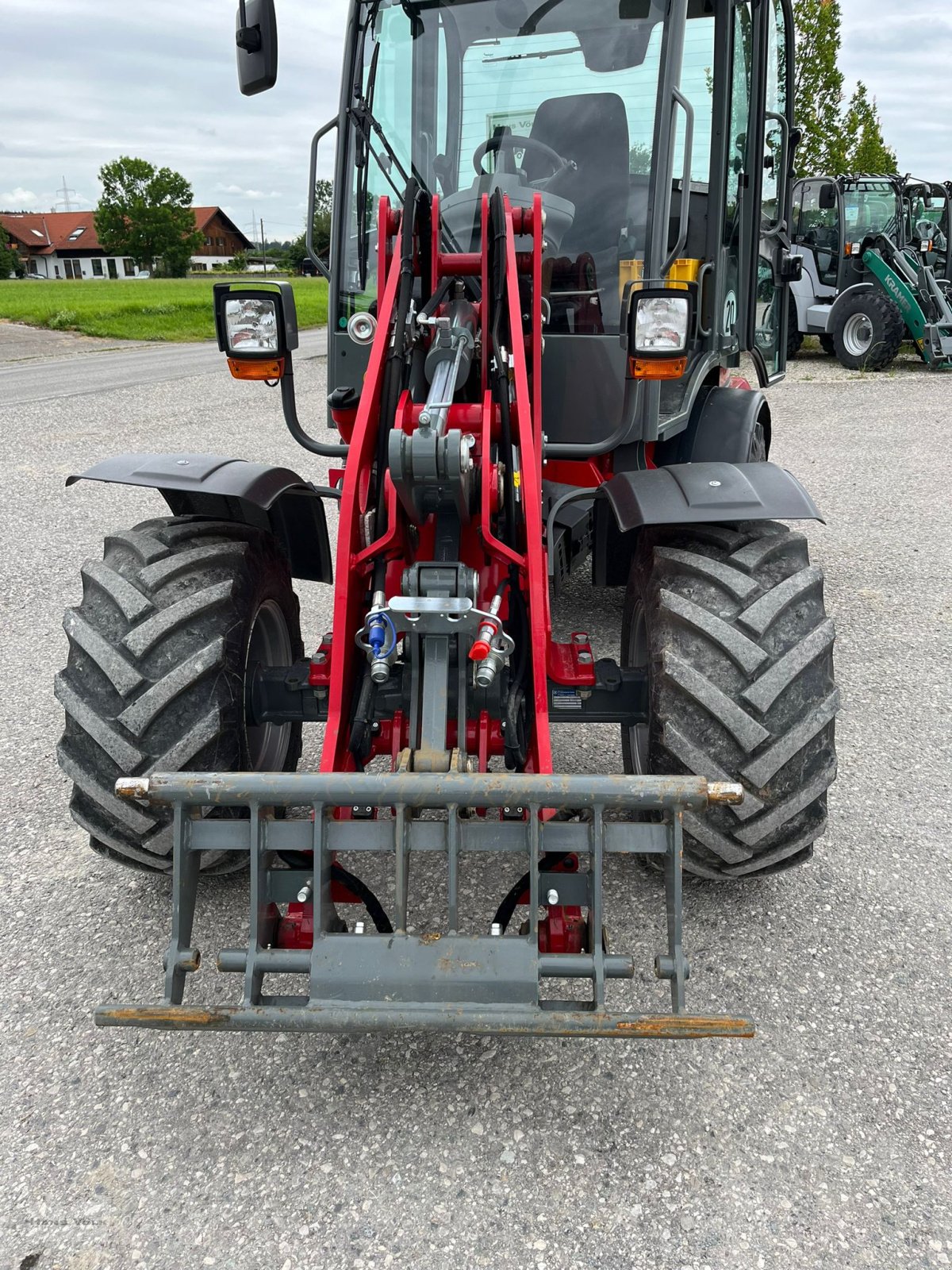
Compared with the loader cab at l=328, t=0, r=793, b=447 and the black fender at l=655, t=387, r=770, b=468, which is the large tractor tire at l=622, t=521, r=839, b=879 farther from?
the black fender at l=655, t=387, r=770, b=468

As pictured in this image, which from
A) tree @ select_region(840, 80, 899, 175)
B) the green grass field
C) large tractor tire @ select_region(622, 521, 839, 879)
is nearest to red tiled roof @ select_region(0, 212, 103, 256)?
the green grass field

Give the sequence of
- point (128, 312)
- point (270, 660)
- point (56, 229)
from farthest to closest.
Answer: point (56, 229)
point (128, 312)
point (270, 660)

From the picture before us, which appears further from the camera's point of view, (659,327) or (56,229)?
(56,229)

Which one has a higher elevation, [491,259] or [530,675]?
[491,259]

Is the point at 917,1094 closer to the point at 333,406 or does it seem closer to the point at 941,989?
the point at 941,989

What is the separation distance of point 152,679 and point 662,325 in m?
1.62

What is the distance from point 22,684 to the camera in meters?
4.50

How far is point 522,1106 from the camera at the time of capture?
2131 millimetres

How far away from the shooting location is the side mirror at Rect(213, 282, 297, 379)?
3006 millimetres

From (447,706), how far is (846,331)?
1447 centimetres

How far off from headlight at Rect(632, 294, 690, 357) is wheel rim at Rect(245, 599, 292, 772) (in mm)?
1333

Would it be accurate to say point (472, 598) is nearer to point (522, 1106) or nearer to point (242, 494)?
point (242, 494)

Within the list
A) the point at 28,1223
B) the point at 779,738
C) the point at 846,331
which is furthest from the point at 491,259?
the point at 846,331

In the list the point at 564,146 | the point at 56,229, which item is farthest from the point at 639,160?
the point at 56,229
